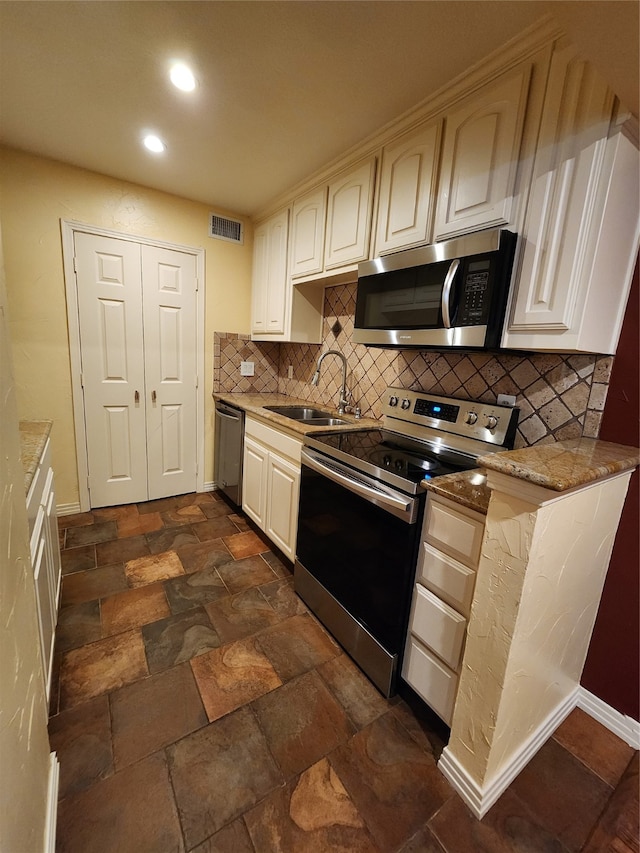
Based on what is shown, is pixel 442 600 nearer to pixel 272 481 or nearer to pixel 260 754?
pixel 260 754

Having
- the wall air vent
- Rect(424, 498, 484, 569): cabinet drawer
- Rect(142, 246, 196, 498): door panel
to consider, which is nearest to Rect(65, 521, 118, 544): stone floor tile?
Rect(142, 246, 196, 498): door panel

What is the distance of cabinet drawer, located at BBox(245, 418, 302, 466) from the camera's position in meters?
2.00

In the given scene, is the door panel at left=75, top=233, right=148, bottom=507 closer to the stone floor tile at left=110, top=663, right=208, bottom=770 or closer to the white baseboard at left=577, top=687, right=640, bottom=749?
the stone floor tile at left=110, top=663, right=208, bottom=770

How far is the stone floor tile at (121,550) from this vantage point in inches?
87.0

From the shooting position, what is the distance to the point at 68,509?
2.71 m

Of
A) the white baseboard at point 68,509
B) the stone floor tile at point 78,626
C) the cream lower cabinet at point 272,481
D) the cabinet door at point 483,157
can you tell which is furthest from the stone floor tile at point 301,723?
the white baseboard at point 68,509

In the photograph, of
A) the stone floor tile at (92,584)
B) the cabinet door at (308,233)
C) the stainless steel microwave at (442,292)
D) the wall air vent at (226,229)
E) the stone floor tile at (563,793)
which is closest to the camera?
the stone floor tile at (563,793)

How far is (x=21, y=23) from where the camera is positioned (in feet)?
4.27

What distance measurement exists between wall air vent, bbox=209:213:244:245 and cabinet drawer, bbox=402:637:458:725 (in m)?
3.09

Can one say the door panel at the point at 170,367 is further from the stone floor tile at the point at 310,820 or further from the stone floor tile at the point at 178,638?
the stone floor tile at the point at 310,820

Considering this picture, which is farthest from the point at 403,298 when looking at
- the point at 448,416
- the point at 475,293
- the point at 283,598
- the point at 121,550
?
the point at 121,550

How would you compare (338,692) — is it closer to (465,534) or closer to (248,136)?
(465,534)

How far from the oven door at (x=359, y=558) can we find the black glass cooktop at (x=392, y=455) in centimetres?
5

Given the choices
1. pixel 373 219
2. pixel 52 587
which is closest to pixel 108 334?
pixel 52 587
